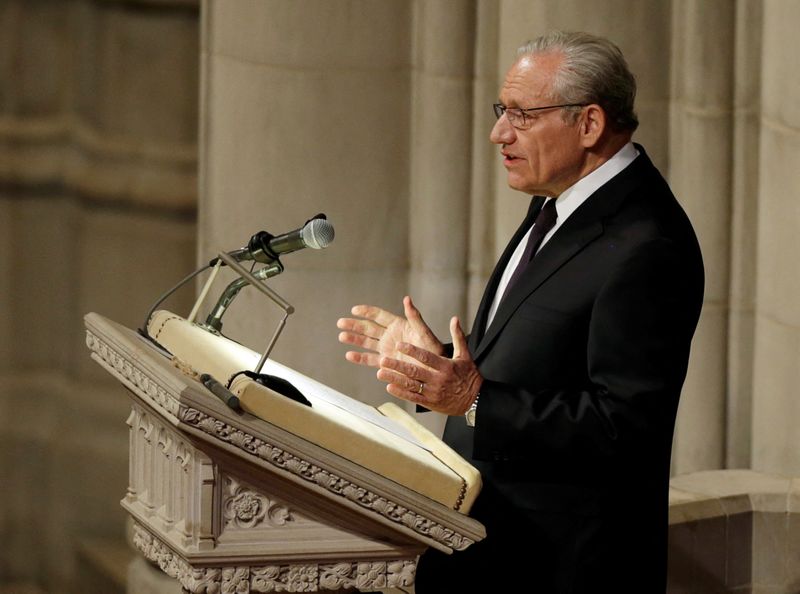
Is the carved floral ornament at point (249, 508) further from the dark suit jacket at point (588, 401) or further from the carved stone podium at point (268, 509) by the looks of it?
the dark suit jacket at point (588, 401)

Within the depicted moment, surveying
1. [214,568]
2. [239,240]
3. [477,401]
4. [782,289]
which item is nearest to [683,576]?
[782,289]

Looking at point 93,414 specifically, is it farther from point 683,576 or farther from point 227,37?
point 683,576

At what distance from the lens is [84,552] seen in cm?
519

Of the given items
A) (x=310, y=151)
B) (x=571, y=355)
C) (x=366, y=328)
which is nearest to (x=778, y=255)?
(x=310, y=151)

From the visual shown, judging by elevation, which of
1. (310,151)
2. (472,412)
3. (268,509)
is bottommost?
(268,509)

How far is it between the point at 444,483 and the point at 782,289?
2879 millimetres

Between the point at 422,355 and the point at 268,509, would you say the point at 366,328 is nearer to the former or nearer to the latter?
the point at 422,355

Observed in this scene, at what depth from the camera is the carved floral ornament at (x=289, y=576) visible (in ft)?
7.92

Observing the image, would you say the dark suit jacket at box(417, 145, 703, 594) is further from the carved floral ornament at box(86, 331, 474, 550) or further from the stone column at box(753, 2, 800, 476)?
the stone column at box(753, 2, 800, 476)

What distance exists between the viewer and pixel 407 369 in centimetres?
250

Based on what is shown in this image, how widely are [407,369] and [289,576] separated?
0.42 metres

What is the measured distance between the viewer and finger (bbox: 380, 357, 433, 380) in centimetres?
248

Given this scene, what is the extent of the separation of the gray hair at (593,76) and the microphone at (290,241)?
1.86 ft

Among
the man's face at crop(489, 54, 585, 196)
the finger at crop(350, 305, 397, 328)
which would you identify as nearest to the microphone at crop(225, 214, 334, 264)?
the finger at crop(350, 305, 397, 328)
